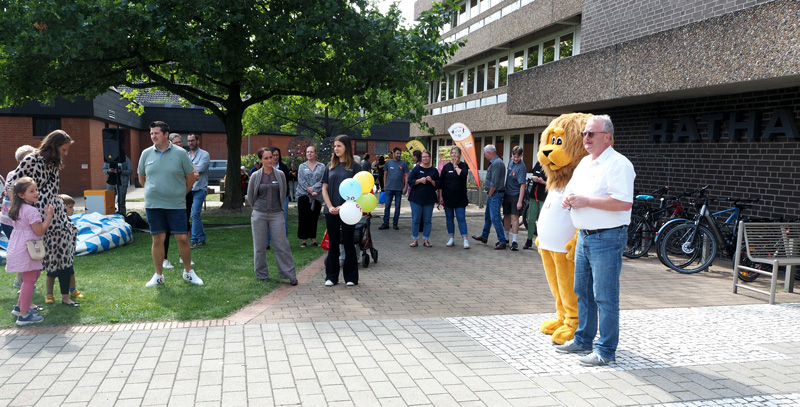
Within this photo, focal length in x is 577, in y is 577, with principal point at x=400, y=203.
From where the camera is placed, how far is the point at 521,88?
12961 mm

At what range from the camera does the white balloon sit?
6652 millimetres

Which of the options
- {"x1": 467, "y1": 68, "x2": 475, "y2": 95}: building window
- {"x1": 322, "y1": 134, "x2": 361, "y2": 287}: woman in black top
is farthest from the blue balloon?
{"x1": 467, "y1": 68, "x2": 475, "y2": 95}: building window

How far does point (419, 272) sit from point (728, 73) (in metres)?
5.11

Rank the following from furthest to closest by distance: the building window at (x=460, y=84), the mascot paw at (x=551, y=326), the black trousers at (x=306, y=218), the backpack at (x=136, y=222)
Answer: the building window at (x=460, y=84)
the backpack at (x=136, y=222)
the black trousers at (x=306, y=218)
the mascot paw at (x=551, y=326)

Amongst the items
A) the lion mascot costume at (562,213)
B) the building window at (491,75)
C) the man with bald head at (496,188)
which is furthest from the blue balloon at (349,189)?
the building window at (491,75)

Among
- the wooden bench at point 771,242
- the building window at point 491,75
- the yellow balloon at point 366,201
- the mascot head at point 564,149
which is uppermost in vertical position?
the building window at point 491,75

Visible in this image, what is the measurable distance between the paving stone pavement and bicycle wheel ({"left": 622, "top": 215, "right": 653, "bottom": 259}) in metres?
2.87

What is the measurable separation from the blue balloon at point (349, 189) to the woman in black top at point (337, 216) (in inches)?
7.0

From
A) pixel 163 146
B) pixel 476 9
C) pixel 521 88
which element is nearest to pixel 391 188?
pixel 521 88

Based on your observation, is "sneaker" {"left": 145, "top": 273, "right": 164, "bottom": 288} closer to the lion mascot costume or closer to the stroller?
the stroller

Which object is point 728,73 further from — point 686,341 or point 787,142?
point 686,341

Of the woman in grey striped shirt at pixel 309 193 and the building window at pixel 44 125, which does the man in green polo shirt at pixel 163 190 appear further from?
the building window at pixel 44 125

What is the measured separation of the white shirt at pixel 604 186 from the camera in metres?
4.20

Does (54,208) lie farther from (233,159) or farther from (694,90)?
(233,159)
